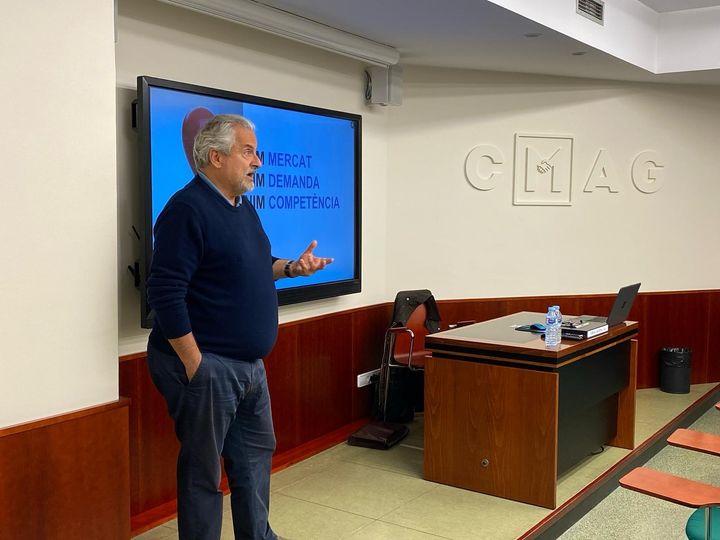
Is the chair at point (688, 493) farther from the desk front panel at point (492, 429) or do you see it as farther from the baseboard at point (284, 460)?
the baseboard at point (284, 460)

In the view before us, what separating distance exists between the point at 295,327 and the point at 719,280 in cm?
392

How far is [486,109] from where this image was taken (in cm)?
557

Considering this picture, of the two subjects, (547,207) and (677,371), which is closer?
(547,207)

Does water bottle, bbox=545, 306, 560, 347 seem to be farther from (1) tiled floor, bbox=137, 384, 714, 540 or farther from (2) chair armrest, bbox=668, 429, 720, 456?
(2) chair armrest, bbox=668, 429, 720, 456

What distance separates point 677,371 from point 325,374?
9.78 ft

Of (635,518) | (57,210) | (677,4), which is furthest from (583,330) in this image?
(677,4)

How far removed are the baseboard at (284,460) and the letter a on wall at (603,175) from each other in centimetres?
259

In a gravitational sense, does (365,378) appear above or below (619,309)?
below

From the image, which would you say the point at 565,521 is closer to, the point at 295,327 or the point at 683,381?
the point at 295,327

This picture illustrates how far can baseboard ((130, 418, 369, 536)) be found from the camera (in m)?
3.39

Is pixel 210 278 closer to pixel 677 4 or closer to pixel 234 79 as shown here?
pixel 234 79

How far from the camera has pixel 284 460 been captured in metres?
4.25

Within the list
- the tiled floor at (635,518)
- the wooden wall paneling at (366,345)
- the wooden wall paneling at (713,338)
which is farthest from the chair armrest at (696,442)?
the wooden wall paneling at (713,338)

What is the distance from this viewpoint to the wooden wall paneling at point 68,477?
2277 mm
